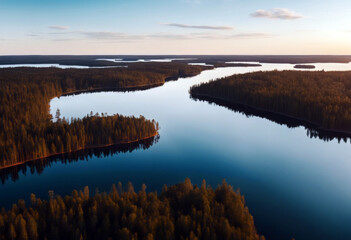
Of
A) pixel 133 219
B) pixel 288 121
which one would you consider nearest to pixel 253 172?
pixel 133 219

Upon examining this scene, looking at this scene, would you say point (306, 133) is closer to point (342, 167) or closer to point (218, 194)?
point (342, 167)

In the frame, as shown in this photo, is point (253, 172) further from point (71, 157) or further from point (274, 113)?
point (274, 113)

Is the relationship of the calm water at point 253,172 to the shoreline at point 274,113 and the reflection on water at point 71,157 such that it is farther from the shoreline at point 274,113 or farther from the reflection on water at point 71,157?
the shoreline at point 274,113

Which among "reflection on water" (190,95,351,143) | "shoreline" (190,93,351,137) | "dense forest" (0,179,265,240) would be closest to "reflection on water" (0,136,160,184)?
"dense forest" (0,179,265,240)

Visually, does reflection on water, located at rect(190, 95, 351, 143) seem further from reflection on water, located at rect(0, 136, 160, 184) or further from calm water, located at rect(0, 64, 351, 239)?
reflection on water, located at rect(0, 136, 160, 184)

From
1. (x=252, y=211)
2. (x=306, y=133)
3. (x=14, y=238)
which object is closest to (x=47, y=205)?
(x=14, y=238)
